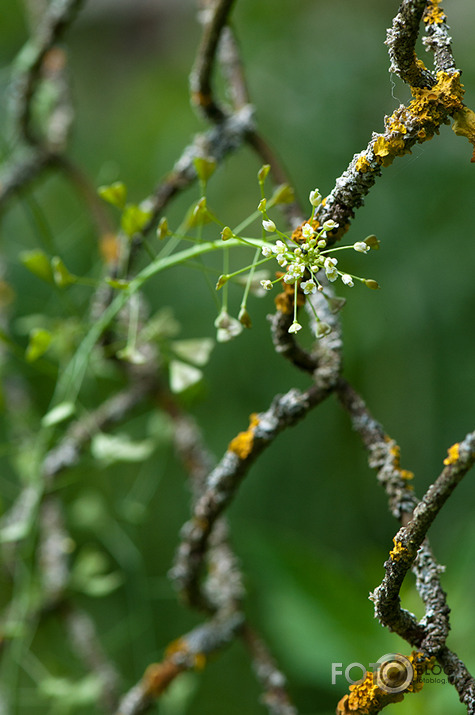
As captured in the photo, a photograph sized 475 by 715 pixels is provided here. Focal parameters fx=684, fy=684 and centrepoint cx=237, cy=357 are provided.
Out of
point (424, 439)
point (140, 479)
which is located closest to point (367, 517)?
point (424, 439)

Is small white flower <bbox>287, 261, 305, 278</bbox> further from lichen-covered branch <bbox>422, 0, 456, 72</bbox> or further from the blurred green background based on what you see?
the blurred green background

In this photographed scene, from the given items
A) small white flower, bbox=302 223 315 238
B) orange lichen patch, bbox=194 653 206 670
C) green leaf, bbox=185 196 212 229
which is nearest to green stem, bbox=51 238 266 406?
green leaf, bbox=185 196 212 229

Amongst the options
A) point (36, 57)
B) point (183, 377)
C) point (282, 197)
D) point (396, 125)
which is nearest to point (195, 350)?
point (183, 377)

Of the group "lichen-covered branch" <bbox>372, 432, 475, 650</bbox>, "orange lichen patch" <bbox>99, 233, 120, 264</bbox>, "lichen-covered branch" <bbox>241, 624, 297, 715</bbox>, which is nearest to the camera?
"lichen-covered branch" <bbox>372, 432, 475, 650</bbox>

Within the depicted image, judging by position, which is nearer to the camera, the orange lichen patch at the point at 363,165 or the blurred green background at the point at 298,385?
the orange lichen patch at the point at 363,165

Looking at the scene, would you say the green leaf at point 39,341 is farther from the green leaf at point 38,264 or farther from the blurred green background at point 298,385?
the blurred green background at point 298,385

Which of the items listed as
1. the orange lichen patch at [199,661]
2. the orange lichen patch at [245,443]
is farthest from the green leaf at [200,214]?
the orange lichen patch at [199,661]
